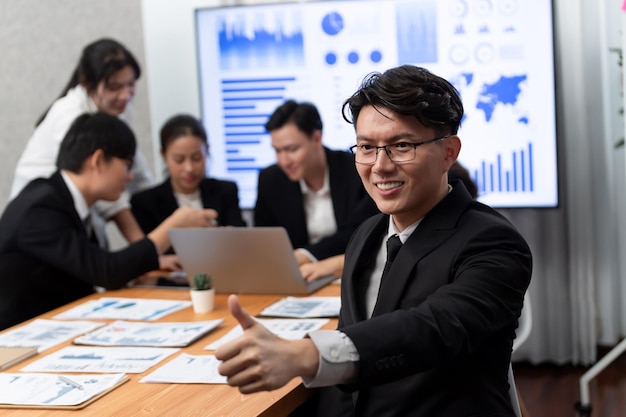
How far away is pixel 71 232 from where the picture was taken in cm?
291

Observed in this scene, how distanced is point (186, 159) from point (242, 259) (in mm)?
946

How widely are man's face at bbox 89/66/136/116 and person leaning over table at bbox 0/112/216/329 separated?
55cm

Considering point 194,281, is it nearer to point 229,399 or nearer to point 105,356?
point 105,356

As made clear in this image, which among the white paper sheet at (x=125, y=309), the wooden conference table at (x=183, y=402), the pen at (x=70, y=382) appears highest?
the pen at (x=70, y=382)

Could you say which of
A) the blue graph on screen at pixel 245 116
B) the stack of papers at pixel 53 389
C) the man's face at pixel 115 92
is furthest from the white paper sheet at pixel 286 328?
the blue graph on screen at pixel 245 116

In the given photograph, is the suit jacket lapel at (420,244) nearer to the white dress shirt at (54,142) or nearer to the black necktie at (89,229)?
the black necktie at (89,229)

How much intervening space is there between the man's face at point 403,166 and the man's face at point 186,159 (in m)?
1.89

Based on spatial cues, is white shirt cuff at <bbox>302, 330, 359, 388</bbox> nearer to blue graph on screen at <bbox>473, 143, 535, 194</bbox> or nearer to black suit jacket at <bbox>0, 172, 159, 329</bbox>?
black suit jacket at <bbox>0, 172, 159, 329</bbox>

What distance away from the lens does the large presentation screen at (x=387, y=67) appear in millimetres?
4105

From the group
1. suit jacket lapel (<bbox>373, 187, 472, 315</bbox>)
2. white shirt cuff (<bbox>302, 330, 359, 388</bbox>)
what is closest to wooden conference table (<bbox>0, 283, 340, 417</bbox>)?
suit jacket lapel (<bbox>373, 187, 472, 315</bbox>)

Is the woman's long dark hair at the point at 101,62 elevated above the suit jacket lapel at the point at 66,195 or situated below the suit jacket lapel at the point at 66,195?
above

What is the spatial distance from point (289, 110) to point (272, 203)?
1.29ft

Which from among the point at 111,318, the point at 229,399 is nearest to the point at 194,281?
the point at 111,318

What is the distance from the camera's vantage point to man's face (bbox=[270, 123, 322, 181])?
346cm
